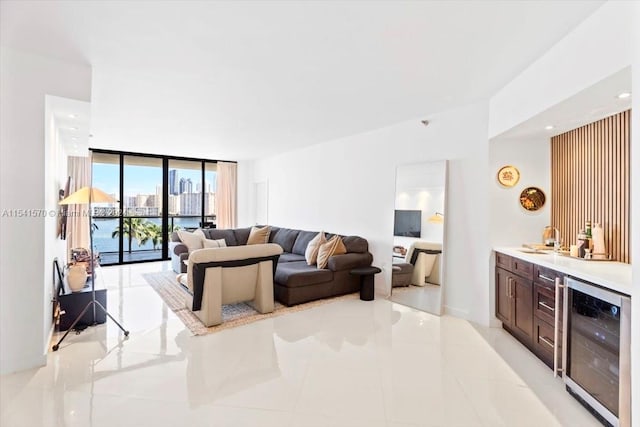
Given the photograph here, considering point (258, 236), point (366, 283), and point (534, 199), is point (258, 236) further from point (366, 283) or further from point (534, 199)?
point (534, 199)

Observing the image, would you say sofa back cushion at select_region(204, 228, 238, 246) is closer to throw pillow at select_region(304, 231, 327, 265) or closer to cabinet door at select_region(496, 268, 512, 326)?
throw pillow at select_region(304, 231, 327, 265)

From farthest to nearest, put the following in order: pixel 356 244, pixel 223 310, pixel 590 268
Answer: pixel 356 244
pixel 223 310
pixel 590 268

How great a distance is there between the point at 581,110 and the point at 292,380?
3.26 metres

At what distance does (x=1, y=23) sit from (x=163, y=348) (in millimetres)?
2901

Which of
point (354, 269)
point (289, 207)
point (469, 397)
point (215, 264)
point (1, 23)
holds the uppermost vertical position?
point (1, 23)

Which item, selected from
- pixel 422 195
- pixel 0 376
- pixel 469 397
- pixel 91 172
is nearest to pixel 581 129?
pixel 422 195

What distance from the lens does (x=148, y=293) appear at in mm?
4801

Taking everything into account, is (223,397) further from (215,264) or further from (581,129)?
(581,129)

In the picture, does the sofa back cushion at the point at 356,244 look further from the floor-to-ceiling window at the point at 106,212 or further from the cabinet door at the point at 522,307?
the floor-to-ceiling window at the point at 106,212

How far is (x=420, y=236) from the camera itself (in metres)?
4.26

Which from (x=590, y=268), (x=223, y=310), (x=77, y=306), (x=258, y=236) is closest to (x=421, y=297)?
(x=590, y=268)

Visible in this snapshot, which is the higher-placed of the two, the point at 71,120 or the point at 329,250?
the point at 71,120

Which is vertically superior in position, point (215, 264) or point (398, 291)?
point (215, 264)

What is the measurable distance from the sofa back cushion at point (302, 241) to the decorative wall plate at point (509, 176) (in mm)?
3333
